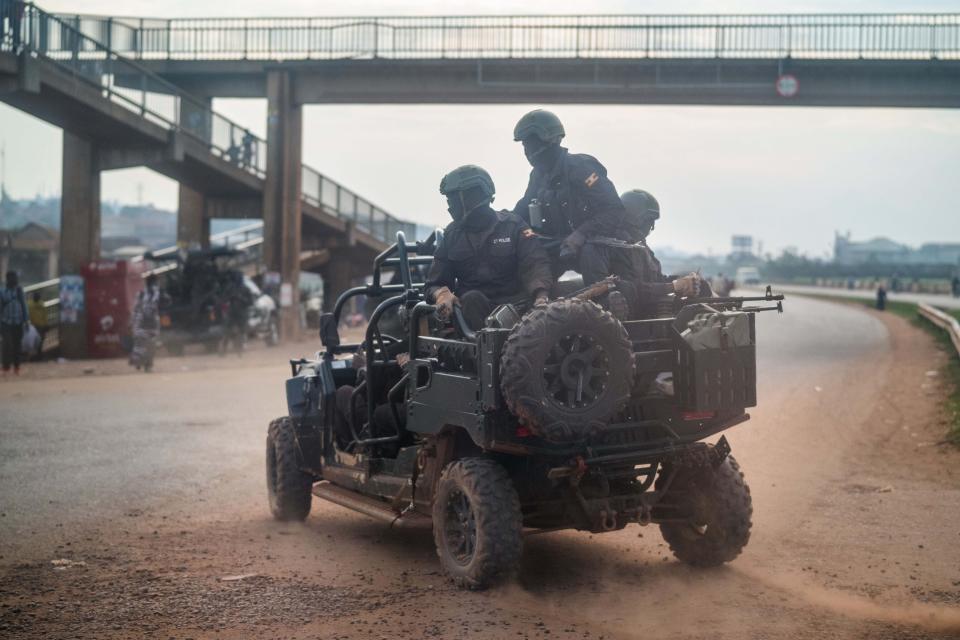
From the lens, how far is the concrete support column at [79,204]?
94.4 feet

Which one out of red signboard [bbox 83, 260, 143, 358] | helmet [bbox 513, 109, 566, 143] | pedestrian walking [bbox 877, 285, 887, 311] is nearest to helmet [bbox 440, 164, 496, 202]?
helmet [bbox 513, 109, 566, 143]

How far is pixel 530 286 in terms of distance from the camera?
24.5 feet

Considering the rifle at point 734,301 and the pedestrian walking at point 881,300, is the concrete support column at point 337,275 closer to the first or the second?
the pedestrian walking at point 881,300

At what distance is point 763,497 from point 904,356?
1517 cm

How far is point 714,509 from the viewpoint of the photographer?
7238 millimetres

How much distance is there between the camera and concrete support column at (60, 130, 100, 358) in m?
28.8

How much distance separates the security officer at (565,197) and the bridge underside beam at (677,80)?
74.9 feet

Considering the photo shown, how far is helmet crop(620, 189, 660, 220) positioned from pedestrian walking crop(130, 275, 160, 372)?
1545 cm

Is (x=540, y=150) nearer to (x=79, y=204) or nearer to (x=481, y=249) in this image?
(x=481, y=249)

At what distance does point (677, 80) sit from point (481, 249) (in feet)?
79.4

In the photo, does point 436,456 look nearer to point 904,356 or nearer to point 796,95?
point 904,356

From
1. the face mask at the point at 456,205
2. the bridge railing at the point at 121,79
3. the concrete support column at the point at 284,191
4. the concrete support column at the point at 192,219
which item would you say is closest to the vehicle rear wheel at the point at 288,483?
the face mask at the point at 456,205

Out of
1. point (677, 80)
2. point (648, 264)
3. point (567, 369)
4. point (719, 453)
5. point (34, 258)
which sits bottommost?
point (719, 453)

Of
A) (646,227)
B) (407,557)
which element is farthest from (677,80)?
(407,557)
